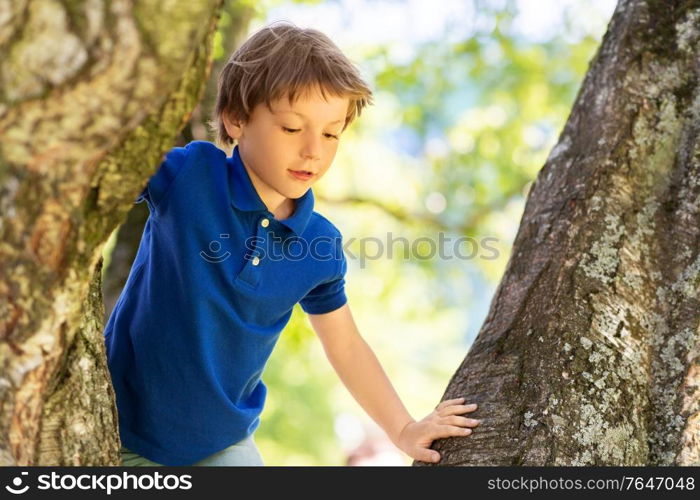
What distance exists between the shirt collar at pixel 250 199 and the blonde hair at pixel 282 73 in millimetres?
145

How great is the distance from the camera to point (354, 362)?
255 centimetres

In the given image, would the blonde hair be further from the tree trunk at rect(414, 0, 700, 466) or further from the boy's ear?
the tree trunk at rect(414, 0, 700, 466)

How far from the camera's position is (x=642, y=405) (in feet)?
6.33

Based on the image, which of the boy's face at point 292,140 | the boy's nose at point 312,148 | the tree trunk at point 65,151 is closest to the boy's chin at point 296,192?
the boy's face at point 292,140

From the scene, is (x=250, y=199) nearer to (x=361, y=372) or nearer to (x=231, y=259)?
(x=231, y=259)

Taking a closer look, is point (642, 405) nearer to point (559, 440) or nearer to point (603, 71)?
point (559, 440)

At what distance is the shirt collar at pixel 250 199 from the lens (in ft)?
7.38

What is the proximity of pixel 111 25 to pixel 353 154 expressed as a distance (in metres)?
6.17

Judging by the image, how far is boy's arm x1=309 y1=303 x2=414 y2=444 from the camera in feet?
8.18

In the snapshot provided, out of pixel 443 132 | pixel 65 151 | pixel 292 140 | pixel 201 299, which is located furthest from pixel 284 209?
pixel 443 132

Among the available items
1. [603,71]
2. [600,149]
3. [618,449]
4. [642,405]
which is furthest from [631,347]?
[603,71]

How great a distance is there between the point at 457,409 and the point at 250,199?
0.78 m

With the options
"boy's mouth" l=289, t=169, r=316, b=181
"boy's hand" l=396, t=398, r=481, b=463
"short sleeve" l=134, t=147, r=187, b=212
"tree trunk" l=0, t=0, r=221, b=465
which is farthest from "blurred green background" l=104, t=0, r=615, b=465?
"tree trunk" l=0, t=0, r=221, b=465

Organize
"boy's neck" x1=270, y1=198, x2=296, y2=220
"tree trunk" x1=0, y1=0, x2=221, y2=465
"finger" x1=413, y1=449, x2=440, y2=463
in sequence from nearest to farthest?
"tree trunk" x1=0, y1=0, x2=221, y2=465 < "finger" x1=413, y1=449, x2=440, y2=463 < "boy's neck" x1=270, y1=198, x2=296, y2=220
